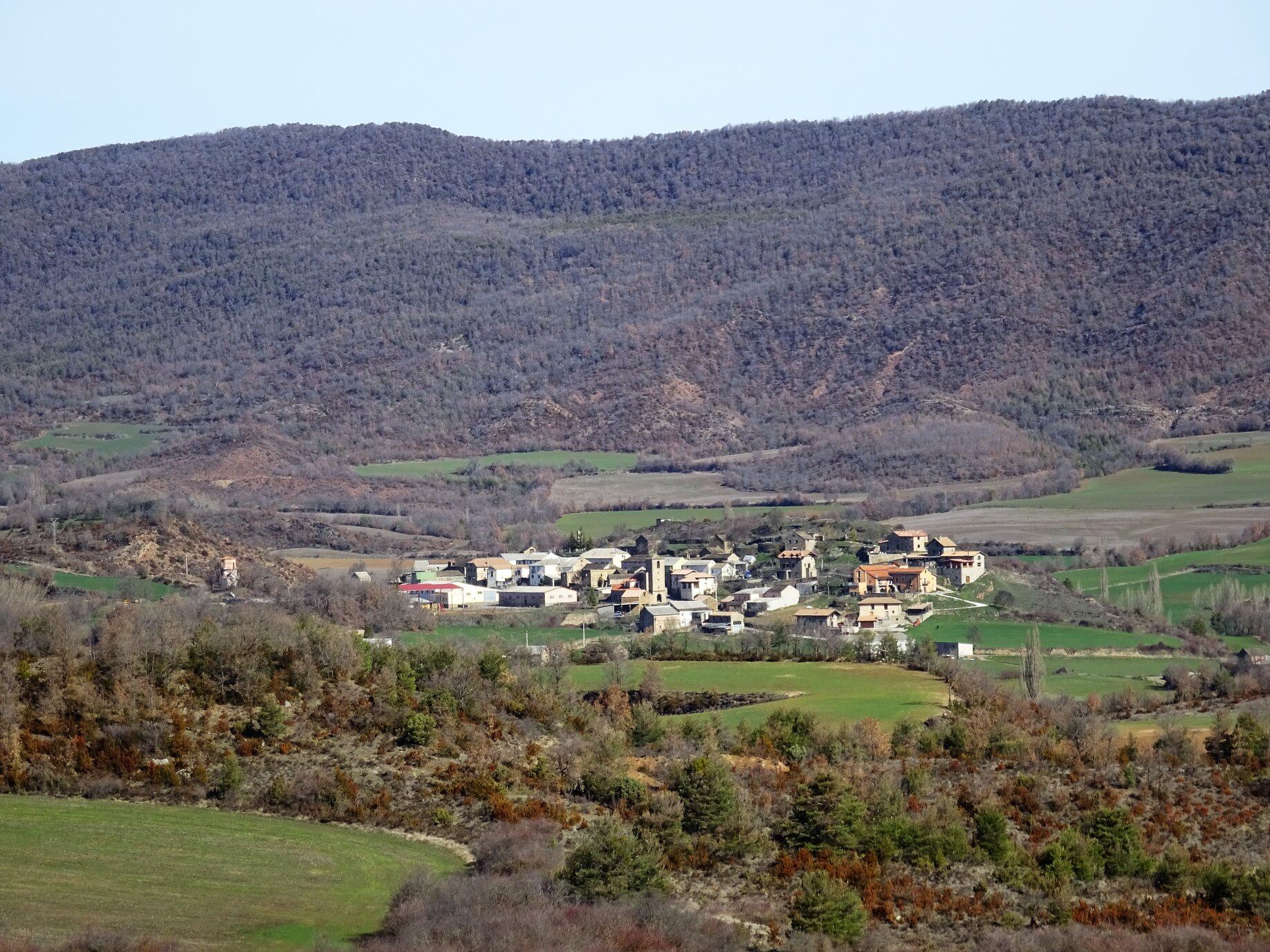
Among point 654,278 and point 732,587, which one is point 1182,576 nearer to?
point 732,587

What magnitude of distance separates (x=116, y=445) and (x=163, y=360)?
30202 mm

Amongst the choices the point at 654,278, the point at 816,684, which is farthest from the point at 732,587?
the point at 654,278

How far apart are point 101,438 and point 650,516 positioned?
42.7 m

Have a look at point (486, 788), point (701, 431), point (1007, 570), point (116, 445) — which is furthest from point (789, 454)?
point (486, 788)

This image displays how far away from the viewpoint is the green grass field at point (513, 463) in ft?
390

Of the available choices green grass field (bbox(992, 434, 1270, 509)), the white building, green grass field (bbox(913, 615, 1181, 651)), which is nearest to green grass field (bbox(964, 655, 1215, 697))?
green grass field (bbox(913, 615, 1181, 651))

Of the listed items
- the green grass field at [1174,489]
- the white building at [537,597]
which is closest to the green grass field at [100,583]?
the white building at [537,597]

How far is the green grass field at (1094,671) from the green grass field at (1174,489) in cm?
3032

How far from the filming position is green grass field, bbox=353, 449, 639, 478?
118812 millimetres

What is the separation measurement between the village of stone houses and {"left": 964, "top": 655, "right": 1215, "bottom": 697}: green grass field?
205 centimetres

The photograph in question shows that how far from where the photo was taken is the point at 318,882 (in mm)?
28484

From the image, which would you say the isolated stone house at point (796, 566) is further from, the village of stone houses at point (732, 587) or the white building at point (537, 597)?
the white building at point (537, 597)

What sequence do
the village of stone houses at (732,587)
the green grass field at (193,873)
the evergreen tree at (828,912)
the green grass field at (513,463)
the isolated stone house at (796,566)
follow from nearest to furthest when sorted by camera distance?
the green grass field at (193,873)
the evergreen tree at (828,912)
the village of stone houses at (732,587)
the isolated stone house at (796,566)
the green grass field at (513,463)

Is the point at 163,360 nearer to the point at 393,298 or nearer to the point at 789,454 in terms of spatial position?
the point at 393,298
